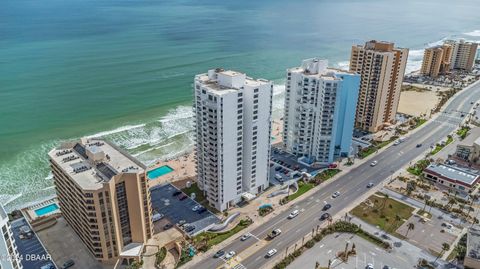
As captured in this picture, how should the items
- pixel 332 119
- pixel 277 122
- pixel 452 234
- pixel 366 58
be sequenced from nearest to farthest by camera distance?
pixel 452 234, pixel 332 119, pixel 366 58, pixel 277 122

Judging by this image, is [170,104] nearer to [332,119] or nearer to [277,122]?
[277,122]

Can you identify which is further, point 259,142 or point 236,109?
point 259,142

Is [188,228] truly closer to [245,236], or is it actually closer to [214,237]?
[214,237]

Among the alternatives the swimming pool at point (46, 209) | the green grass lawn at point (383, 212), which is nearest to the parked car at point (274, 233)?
the green grass lawn at point (383, 212)

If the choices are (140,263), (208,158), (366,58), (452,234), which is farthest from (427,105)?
(140,263)

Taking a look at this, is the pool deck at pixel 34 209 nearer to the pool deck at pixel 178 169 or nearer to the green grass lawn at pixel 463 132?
the pool deck at pixel 178 169

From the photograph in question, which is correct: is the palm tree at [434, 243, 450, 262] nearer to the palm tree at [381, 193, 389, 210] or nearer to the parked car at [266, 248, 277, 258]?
the palm tree at [381, 193, 389, 210]

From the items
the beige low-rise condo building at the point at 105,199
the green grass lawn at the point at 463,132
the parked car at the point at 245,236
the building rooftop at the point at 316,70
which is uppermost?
the building rooftop at the point at 316,70

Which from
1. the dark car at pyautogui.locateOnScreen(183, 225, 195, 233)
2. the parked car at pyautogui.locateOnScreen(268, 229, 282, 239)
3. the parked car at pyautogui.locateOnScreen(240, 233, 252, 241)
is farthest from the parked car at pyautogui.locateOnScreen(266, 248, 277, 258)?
the dark car at pyautogui.locateOnScreen(183, 225, 195, 233)
